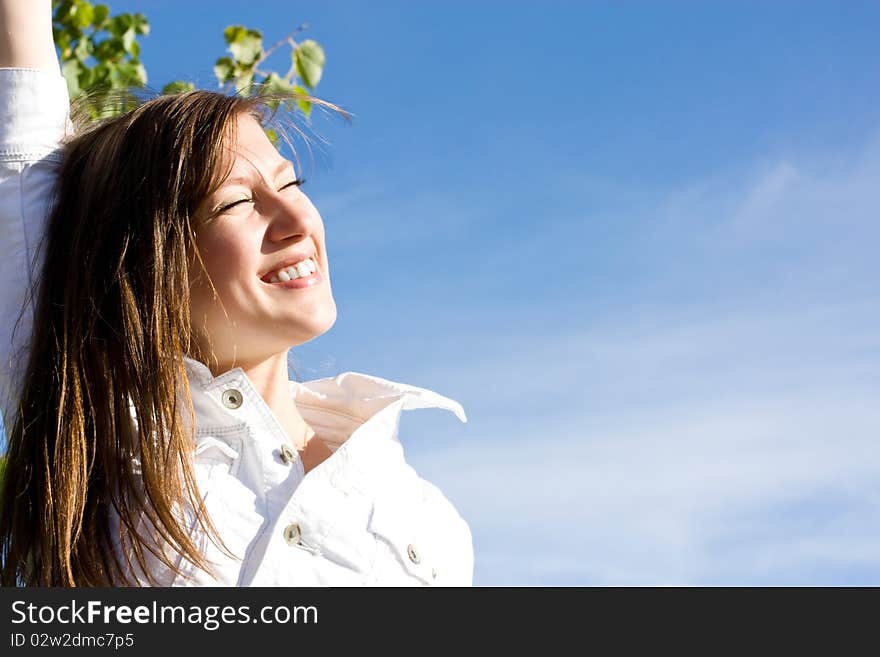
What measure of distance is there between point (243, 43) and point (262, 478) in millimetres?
2439

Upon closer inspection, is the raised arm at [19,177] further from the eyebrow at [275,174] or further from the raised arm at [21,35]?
the eyebrow at [275,174]

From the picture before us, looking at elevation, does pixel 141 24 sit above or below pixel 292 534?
above

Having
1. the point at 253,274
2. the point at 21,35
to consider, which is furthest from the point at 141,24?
the point at 253,274

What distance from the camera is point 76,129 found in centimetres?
243

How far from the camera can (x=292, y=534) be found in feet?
6.47

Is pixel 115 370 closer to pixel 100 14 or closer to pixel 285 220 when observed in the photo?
pixel 285 220

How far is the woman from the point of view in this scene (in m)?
1.95

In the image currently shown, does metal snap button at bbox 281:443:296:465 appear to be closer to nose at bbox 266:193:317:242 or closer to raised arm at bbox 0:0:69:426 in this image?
nose at bbox 266:193:317:242
